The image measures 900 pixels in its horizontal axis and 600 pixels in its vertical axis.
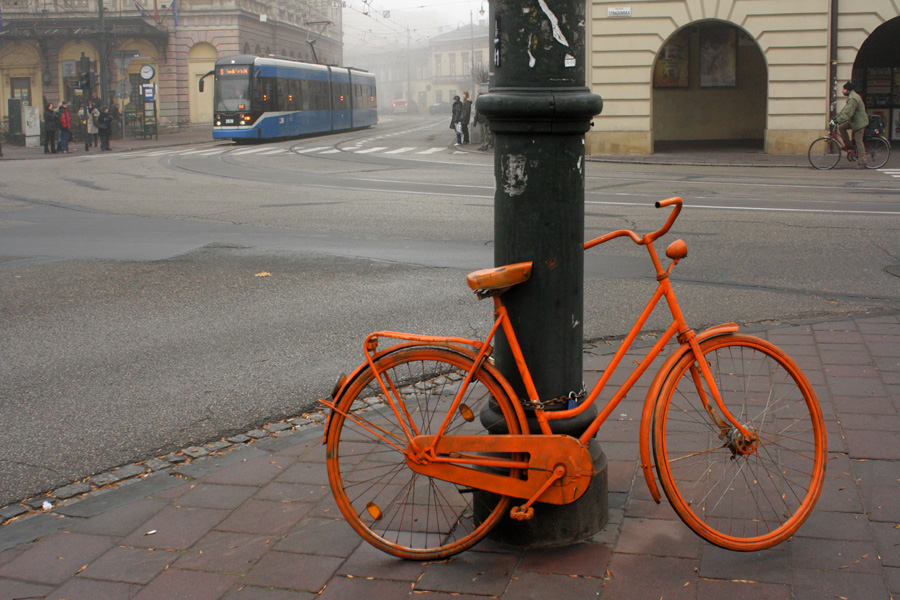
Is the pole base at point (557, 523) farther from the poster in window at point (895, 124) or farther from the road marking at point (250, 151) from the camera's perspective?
the poster in window at point (895, 124)

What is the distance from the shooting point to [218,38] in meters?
51.9

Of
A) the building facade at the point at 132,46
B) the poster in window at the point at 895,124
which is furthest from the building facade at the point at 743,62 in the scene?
the building facade at the point at 132,46

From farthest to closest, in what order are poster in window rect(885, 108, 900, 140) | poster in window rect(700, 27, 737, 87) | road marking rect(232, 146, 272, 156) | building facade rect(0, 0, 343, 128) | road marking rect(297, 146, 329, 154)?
building facade rect(0, 0, 343, 128), road marking rect(297, 146, 329, 154), road marking rect(232, 146, 272, 156), poster in window rect(700, 27, 737, 87), poster in window rect(885, 108, 900, 140)

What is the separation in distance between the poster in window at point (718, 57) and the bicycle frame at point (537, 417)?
1036 inches

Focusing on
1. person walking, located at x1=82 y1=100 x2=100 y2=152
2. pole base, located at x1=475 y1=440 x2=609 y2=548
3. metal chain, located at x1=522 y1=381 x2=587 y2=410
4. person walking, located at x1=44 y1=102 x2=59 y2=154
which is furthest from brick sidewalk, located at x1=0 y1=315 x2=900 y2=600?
person walking, located at x1=82 y1=100 x2=100 y2=152

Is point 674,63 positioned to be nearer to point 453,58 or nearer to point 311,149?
point 311,149

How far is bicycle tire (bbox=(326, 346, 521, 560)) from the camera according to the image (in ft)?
10.2

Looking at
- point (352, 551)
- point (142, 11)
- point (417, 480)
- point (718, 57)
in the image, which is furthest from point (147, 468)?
point (142, 11)

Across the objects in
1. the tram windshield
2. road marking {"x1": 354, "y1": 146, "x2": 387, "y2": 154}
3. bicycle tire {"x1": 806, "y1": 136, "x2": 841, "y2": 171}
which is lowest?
bicycle tire {"x1": 806, "y1": 136, "x2": 841, "y2": 171}

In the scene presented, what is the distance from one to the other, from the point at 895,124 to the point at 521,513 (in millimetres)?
27071

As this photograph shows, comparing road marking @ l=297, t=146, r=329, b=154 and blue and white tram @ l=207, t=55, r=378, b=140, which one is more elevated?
blue and white tram @ l=207, t=55, r=378, b=140

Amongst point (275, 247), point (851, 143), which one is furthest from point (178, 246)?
point (851, 143)

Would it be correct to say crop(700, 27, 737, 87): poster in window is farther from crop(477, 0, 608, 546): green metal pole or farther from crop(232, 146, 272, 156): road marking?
crop(477, 0, 608, 546): green metal pole

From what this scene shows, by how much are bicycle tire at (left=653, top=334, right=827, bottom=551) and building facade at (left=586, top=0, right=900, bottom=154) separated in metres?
20.2
